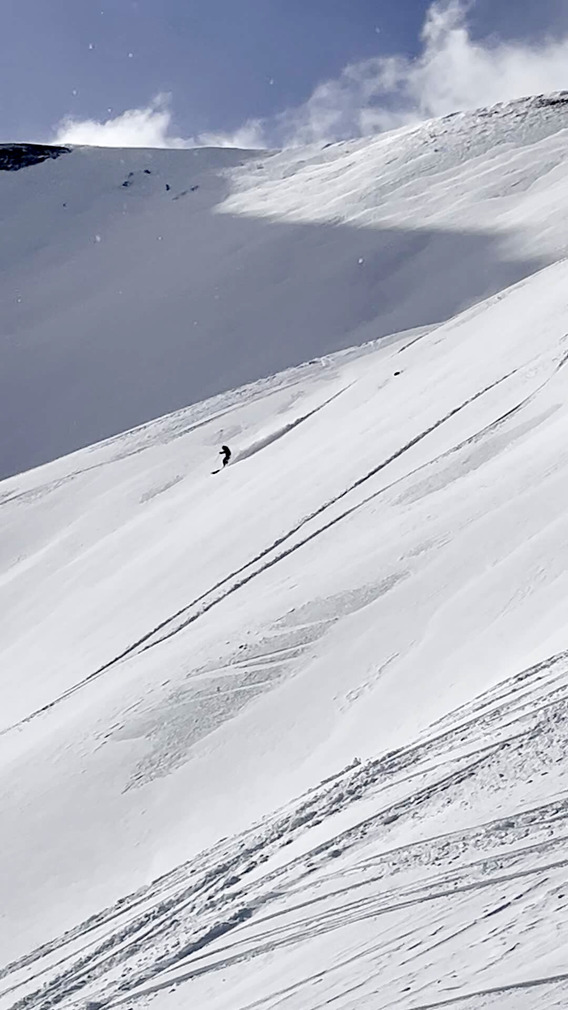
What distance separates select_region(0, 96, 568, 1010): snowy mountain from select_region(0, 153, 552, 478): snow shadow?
18 cm

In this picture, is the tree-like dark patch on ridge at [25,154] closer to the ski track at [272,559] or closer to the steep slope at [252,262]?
the steep slope at [252,262]

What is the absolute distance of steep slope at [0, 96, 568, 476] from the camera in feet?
71.7

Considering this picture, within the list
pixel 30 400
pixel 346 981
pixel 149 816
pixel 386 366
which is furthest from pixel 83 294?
pixel 346 981

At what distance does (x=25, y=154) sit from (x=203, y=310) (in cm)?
2144

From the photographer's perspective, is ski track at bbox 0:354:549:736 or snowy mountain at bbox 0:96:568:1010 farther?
ski track at bbox 0:354:549:736

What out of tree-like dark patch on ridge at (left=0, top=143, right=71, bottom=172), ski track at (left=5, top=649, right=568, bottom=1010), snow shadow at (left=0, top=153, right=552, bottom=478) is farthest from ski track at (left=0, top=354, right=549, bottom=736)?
tree-like dark patch on ridge at (left=0, top=143, right=71, bottom=172)

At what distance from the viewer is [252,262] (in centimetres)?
2745

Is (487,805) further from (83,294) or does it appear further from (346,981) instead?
(83,294)

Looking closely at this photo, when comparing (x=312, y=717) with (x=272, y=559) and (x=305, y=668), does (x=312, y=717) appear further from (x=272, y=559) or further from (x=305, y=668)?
(x=272, y=559)

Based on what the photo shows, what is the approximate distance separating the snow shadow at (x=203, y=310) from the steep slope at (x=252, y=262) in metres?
0.06

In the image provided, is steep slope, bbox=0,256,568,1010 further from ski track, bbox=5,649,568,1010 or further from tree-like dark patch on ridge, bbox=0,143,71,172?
tree-like dark patch on ridge, bbox=0,143,71,172

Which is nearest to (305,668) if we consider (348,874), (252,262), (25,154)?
(348,874)

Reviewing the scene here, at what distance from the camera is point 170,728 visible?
767 cm

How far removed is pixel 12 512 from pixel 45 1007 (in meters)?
11.1
